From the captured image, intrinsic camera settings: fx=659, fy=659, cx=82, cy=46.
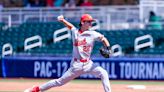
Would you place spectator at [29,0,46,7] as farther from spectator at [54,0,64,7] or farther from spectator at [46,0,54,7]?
spectator at [54,0,64,7]

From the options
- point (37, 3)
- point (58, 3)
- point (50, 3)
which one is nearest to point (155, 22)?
point (58, 3)

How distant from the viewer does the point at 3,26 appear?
87.9ft

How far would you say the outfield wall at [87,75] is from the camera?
22562 mm

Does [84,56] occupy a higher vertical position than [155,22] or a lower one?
lower

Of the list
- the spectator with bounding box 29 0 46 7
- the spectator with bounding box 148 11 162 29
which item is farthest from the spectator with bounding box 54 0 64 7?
the spectator with bounding box 148 11 162 29

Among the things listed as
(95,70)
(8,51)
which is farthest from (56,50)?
(95,70)

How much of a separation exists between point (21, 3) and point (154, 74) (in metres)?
8.91

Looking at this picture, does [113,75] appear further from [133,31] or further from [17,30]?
[17,30]

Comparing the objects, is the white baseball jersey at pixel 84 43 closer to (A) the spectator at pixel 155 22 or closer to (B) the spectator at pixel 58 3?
(A) the spectator at pixel 155 22

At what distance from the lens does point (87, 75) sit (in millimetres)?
23078

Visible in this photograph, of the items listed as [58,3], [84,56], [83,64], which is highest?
[58,3]

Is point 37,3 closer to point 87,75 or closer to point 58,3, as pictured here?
point 58,3

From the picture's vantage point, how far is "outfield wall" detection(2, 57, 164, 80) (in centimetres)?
2256

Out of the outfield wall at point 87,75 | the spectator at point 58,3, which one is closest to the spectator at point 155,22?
the outfield wall at point 87,75
